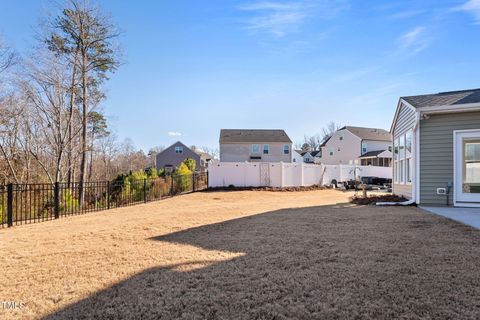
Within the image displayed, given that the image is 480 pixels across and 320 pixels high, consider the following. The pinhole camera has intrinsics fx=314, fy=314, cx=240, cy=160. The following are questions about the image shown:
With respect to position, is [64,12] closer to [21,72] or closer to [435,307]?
[21,72]

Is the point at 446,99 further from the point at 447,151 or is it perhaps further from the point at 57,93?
the point at 57,93

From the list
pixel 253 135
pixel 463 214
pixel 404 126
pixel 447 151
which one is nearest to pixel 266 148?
pixel 253 135

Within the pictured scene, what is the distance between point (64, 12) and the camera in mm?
16719

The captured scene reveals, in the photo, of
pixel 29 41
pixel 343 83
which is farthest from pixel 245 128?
pixel 29 41

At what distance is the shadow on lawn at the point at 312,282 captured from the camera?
8.64ft

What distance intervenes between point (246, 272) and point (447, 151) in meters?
7.99

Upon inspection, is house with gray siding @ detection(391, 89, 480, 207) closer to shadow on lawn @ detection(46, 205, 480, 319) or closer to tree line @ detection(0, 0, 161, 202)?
shadow on lawn @ detection(46, 205, 480, 319)

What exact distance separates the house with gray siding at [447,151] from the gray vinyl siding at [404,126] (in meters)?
0.53

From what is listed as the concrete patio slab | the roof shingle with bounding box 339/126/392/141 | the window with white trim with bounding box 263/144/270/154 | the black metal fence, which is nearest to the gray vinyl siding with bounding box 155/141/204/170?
the window with white trim with bounding box 263/144/270/154

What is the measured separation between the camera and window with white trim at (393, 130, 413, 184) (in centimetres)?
1066

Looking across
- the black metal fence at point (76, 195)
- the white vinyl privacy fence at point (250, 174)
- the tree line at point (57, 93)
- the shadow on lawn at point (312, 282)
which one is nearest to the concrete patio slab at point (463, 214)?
the shadow on lawn at point (312, 282)

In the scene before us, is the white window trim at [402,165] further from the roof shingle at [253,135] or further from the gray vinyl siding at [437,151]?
the roof shingle at [253,135]

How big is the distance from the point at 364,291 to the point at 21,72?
57.2 feet

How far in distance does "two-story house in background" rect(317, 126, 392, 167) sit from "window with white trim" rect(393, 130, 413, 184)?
25.8m
